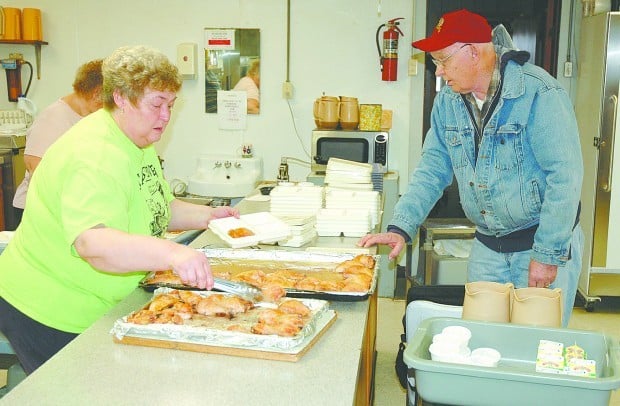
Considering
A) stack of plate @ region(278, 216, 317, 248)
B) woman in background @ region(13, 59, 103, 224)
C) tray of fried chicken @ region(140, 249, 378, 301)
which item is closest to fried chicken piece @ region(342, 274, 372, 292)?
tray of fried chicken @ region(140, 249, 378, 301)

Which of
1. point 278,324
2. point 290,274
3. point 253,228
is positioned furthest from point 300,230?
point 278,324

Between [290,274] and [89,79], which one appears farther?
[89,79]

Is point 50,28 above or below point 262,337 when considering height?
above

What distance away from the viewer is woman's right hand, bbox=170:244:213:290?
64.8 inches

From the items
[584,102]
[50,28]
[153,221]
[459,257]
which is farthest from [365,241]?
[50,28]

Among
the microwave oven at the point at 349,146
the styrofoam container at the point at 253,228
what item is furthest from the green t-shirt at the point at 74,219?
the microwave oven at the point at 349,146

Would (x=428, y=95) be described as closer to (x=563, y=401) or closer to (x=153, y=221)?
(x=153, y=221)

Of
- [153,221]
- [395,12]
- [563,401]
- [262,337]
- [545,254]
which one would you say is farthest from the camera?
[395,12]

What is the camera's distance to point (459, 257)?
184 inches

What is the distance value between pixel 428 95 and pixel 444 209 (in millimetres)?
917

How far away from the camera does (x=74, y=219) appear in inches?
65.9

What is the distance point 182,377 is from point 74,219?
507 millimetres

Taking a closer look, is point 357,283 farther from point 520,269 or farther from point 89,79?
point 89,79

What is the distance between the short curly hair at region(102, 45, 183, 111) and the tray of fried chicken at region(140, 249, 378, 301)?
23.2 inches
